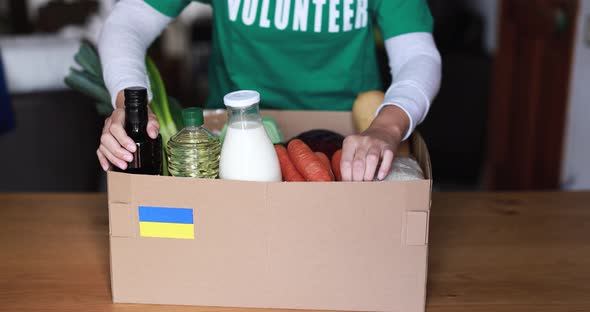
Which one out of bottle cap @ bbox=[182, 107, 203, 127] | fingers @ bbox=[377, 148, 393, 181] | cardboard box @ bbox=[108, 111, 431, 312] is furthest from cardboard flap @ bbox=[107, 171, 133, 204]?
fingers @ bbox=[377, 148, 393, 181]

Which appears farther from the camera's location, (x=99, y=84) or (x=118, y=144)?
(x=99, y=84)

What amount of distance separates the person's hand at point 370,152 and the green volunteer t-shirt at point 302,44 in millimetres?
301

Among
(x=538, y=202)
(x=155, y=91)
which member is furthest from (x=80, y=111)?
(x=538, y=202)

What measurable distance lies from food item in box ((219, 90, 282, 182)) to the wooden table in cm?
20

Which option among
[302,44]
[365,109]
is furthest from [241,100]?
[302,44]

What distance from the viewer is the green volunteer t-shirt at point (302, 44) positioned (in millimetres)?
1284

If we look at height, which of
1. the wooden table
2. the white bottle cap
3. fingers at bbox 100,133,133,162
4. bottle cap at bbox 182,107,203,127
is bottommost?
the wooden table

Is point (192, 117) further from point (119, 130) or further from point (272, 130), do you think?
point (272, 130)

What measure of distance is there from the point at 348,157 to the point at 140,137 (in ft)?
0.92

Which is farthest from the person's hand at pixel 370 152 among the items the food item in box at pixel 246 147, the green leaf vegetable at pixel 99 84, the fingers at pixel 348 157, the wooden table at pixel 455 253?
the green leaf vegetable at pixel 99 84

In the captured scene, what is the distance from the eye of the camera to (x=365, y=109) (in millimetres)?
1228

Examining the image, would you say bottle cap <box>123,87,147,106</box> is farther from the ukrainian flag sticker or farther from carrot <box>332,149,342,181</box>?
carrot <box>332,149,342,181</box>

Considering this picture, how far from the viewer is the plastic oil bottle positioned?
36.6 inches

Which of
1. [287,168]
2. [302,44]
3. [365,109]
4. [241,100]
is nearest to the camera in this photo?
[241,100]
